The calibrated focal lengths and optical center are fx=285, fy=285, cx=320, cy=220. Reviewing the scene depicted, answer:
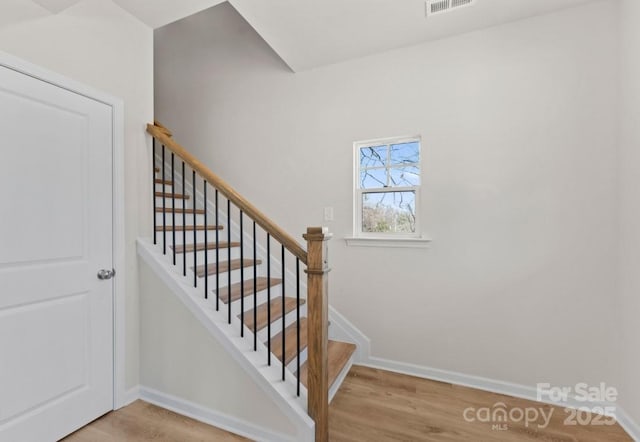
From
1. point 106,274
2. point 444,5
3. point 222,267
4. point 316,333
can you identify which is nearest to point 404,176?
point 444,5

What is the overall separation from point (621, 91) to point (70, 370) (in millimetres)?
3759

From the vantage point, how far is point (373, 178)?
256cm

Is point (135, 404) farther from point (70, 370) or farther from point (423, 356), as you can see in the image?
point (423, 356)

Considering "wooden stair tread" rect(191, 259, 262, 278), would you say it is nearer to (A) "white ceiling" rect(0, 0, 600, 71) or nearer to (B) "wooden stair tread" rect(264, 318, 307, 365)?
(B) "wooden stair tread" rect(264, 318, 307, 365)

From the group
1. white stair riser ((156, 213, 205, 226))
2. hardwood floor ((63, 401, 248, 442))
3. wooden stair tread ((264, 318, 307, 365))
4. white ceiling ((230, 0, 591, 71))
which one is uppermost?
white ceiling ((230, 0, 591, 71))

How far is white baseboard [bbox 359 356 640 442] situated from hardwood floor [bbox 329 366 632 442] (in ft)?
0.15

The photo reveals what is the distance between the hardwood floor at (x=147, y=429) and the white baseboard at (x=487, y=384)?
1.27 m

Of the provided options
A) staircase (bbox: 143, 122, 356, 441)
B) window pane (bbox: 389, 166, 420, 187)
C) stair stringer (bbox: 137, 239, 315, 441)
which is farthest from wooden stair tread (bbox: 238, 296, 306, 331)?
window pane (bbox: 389, 166, 420, 187)

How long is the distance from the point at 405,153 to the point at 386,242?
777 millimetres

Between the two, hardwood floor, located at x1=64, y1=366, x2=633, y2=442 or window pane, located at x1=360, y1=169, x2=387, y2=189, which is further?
window pane, located at x1=360, y1=169, x2=387, y2=189

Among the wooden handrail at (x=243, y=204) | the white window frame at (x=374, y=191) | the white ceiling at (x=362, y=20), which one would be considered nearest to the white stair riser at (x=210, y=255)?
the wooden handrail at (x=243, y=204)

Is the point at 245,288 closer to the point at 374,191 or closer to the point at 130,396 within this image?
the point at 130,396

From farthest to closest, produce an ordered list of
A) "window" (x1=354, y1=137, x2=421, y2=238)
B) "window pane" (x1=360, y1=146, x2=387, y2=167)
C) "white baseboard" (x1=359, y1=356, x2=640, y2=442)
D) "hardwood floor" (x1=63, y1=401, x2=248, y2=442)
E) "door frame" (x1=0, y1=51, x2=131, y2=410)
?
"window pane" (x1=360, y1=146, x2=387, y2=167) < "window" (x1=354, y1=137, x2=421, y2=238) < "door frame" (x1=0, y1=51, x2=131, y2=410) < "white baseboard" (x1=359, y1=356, x2=640, y2=442) < "hardwood floor" (x1=63, y1=401, x2=248, y2=442)

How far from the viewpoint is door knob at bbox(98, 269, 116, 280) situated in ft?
5.90
